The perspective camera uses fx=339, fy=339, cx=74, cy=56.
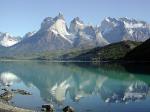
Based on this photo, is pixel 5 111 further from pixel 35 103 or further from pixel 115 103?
pixel 115 103

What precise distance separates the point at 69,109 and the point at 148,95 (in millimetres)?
36350

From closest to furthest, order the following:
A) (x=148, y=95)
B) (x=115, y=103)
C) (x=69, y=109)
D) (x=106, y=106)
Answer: (x=69, y=109), (x=106, y=106), (x=115, y=103), (x=148, y=95)

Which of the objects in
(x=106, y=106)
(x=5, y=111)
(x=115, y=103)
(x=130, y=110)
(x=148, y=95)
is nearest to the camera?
(x=5, y=111)

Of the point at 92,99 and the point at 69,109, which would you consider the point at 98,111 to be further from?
the point at 92,99

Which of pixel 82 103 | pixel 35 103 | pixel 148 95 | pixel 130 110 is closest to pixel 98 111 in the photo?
pixel 130 110

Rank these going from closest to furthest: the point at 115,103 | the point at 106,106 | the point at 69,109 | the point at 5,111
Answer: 1. the point at 5,111
2. the point at 69,109
3. the point at 106,106
4. the point at 115,103

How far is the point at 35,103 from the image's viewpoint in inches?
3130

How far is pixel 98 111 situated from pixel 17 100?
2426 centimetres

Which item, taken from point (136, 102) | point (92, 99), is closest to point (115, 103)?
point (136, 102)

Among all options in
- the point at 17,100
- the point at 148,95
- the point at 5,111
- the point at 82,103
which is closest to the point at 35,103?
the point at 17,100

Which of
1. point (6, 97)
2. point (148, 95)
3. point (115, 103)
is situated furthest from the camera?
point (148, 95)

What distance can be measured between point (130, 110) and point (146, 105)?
7.96 m

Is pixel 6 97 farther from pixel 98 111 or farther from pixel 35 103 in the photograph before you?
pixel 98 111

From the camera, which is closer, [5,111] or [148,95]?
[5,111]
